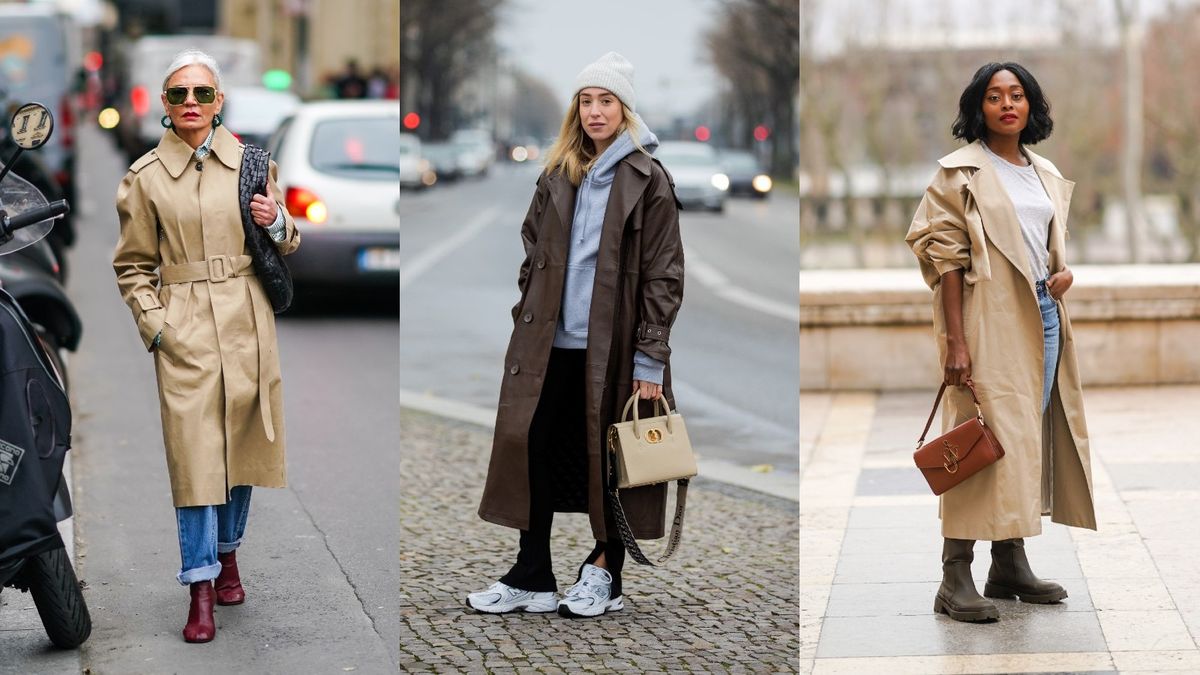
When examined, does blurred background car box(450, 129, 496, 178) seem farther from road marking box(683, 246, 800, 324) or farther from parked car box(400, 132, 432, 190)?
road marking box(683, 246, 800, 324)

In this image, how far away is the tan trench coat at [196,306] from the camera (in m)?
4.95

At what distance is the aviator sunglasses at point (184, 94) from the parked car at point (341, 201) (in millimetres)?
7939

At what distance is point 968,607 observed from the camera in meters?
5.25

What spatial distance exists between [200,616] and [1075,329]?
6.78m

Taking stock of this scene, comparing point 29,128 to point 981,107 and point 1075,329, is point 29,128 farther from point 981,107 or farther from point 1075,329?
point 1075,329

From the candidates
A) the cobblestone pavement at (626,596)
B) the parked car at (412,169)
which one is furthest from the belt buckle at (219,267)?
the parked car at (412,169)

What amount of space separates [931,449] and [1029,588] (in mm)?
627

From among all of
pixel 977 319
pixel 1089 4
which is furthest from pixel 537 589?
pixel 1089 4

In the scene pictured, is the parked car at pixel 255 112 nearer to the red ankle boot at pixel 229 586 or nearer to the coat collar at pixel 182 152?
the red ankle boot at pixel 229 586

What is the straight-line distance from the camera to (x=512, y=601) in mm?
5258

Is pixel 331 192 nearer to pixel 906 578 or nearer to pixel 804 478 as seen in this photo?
pixel 804 478

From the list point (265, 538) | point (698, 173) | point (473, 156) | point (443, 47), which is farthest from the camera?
point (443, 47)

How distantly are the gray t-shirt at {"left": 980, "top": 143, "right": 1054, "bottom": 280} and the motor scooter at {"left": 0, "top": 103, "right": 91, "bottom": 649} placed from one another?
2845mm

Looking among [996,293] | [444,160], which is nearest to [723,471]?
[996,293]
